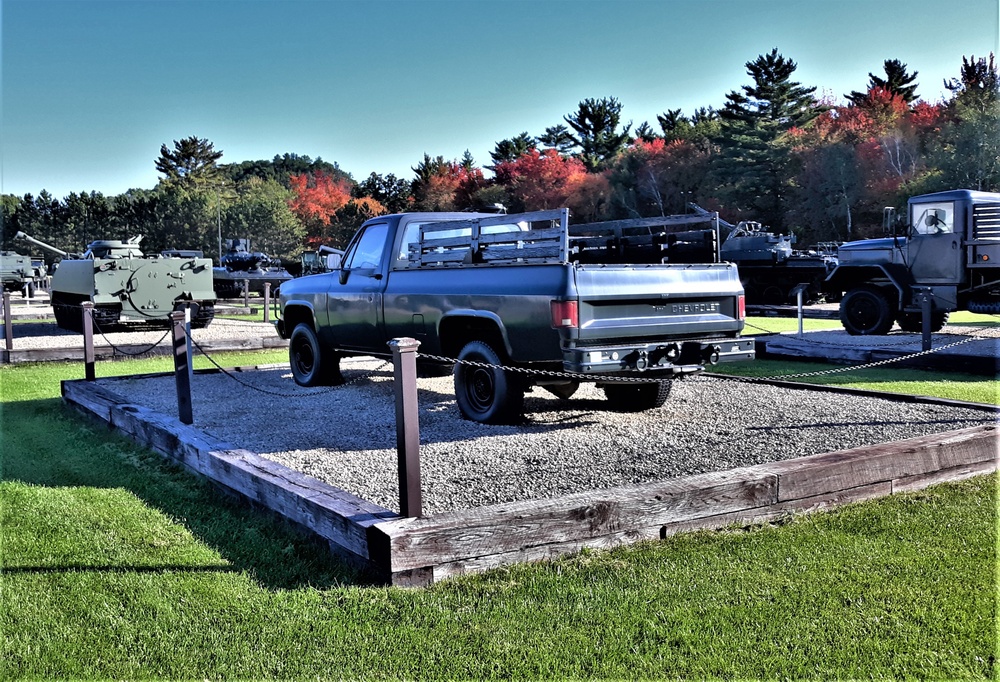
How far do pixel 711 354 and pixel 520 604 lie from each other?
388cm

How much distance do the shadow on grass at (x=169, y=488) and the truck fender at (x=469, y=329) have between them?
2.46m

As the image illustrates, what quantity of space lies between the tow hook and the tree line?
33713 mm

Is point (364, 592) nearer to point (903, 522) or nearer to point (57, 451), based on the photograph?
point (903, 522)

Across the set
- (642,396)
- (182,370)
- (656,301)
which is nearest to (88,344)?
(182,370)

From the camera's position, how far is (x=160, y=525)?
5199 millimetres

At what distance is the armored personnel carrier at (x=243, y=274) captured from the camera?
34875 mm

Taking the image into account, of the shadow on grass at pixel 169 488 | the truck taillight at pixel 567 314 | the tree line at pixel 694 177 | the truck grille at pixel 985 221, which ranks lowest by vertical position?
the shadow on grass at pixel 169 488

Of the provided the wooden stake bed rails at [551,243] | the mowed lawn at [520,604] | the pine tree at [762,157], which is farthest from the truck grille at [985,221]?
the pine tree at [762,157]

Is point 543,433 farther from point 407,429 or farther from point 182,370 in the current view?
point 182,370

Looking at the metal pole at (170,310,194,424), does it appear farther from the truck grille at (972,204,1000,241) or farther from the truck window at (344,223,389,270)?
the truck grille at (972,204,1000,241)

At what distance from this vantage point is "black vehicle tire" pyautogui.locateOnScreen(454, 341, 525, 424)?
738 cm

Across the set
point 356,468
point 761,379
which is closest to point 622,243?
point 761,379

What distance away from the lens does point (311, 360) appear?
10461mm

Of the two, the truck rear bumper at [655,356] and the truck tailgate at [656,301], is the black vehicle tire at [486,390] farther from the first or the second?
the truck tailgate at [656,301]
